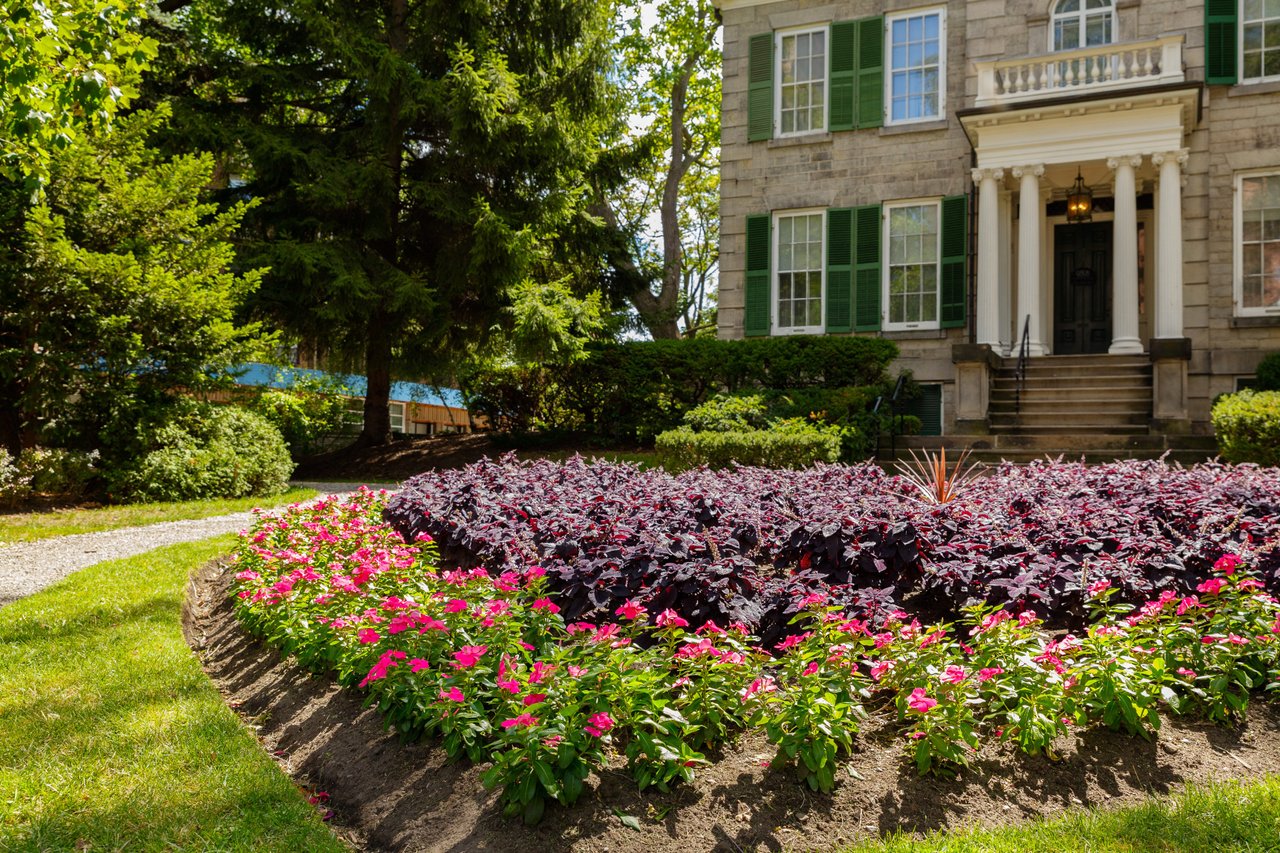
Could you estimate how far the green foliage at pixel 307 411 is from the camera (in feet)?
52.8

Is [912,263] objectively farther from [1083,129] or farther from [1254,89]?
[1254,89]

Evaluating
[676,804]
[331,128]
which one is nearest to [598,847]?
[676,804]

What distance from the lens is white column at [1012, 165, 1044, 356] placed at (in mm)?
13555

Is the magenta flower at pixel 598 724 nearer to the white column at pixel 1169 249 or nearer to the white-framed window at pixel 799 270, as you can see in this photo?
the white column at pixel 1169 249

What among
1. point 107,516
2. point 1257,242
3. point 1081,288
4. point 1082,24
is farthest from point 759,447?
point 1082,24

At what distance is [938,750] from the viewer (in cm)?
290

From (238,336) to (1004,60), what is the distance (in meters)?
11.7

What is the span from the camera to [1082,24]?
47.3 feet

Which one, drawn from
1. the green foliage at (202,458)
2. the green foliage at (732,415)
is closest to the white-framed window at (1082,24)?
the green foliage at (732,415)

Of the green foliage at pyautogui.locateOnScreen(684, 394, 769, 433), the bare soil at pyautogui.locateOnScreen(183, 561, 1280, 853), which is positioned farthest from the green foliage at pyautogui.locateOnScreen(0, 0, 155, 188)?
the green foliage at pyautogui.locateOnScreen(684, 394, 769, 433)

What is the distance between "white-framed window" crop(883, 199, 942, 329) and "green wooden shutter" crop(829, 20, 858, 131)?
5.79 feet

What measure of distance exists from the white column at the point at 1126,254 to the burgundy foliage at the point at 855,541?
7.23m

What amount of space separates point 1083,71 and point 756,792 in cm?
1369

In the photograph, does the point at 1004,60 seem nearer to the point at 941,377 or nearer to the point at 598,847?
the point at 941,377
